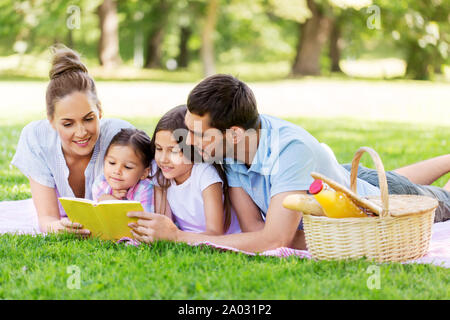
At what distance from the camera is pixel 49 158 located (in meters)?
4.15

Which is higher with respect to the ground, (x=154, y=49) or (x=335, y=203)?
(x=154, y=49)

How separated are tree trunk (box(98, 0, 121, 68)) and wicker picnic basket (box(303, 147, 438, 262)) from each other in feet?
70.0

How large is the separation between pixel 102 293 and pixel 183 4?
2074 cm

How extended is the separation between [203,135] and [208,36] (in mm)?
19010

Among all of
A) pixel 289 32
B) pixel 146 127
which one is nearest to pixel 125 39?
pixel 289 32

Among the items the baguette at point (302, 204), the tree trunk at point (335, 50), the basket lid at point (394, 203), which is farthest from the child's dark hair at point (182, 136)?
the tree trunk at point (335, 50)

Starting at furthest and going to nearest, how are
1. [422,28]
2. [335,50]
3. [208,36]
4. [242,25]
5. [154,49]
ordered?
[154,49]
[335,50]
[242,25]
[208,36]
[422,28]

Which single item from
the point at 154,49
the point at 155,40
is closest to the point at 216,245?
the point at 155,40

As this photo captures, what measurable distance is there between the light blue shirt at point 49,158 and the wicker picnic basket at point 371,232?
1626 millimetres

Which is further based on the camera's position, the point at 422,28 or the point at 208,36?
the point at 208,36

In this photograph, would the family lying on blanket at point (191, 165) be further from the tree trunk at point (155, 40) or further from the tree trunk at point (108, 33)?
the tree trunk at point (155, 40)

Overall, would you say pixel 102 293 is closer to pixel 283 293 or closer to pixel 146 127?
pixel 283 293

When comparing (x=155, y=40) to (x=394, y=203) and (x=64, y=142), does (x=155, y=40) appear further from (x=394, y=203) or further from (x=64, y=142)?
(x=394, y=203)
